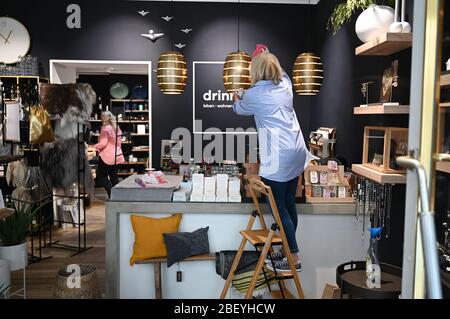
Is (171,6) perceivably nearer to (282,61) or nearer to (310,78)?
(282,61)

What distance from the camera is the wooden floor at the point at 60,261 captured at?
12.8 feet

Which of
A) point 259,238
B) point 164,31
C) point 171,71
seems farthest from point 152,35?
point 259,238

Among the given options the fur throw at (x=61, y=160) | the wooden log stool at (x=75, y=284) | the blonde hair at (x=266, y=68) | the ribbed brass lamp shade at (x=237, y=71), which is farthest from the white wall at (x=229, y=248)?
the fur throw at (x=61, y=160)

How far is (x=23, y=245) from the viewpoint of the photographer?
12.1 ft

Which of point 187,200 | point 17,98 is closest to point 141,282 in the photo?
point 187,200

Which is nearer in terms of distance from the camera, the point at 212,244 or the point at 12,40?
the point at 212,244

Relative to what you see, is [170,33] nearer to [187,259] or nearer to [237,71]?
[237,71]

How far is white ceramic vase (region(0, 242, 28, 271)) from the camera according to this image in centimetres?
356

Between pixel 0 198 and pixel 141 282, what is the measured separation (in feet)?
3.94

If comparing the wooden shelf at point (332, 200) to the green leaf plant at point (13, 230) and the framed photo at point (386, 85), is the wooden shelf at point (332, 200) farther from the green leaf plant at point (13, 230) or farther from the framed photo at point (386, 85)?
the green leaf plant at point (13, 230)

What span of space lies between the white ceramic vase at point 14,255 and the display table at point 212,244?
83cm

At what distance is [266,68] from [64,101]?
325 centimetres

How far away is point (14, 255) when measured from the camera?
142 inches

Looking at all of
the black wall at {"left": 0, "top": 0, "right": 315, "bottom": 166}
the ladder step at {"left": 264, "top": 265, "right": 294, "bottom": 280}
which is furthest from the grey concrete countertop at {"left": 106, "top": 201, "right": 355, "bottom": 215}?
the black wall at {"left": 0, "top": 0, "right": 315, "bottom": 166}
